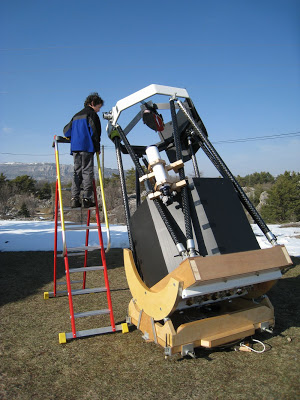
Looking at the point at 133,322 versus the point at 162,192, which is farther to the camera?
the point at 133,322

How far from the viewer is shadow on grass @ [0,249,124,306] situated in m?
5.09

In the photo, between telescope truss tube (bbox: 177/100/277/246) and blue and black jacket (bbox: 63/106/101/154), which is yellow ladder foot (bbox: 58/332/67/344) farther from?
telescope truss tube (bbox: 177/100/277/246)

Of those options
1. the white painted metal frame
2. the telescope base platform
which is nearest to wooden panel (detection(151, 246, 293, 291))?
the telescope base platform

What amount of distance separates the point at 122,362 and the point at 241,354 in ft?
3.44

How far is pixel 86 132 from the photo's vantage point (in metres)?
3.94

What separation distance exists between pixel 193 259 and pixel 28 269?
196 inches

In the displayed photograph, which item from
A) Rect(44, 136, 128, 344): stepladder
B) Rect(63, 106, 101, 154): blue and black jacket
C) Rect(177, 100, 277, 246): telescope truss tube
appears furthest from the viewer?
Rect(63, 106, 101, 154): blue and black jacket

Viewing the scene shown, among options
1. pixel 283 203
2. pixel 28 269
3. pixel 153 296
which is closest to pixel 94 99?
pixel 153 296

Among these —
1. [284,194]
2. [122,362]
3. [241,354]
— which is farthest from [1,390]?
[284,194]

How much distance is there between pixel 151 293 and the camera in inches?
116

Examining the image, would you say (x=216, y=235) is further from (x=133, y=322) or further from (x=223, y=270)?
(x=133, y=322)

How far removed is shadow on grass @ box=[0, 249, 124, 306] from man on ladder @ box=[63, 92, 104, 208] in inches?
79.2

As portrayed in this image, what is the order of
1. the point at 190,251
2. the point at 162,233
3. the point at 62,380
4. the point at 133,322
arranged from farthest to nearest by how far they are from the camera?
1. the point at 133,322
2. the point at 162,233
3. the point at 190,251
4. the point at 62,380

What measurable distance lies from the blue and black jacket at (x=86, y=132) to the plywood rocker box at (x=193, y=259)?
35 cm
